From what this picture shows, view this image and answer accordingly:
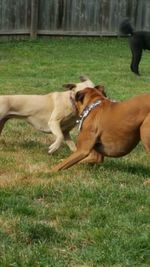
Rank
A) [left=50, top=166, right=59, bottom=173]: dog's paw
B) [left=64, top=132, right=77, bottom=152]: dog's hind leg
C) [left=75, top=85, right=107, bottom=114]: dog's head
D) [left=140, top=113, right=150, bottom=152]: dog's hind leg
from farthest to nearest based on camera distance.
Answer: [left=64, top=132, right=77, bottom=152]: dog's hind leg → [left=75, top=85, right=107, bottom=114]: dog's head → [left=50, top=166, right=59, bottom=173]: dog's paw → [left=140, top=113, right=150, bottom=152]: dog's hind leg

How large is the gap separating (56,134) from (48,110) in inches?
17.4

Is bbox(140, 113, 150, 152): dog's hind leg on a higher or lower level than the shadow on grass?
higher

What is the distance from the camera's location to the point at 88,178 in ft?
21.6

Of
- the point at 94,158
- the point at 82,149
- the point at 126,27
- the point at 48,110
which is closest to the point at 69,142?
the point at 48,110

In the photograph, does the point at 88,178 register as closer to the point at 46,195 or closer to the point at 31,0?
the point at 46,195

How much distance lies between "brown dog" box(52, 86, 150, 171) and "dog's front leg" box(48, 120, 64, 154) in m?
0.76

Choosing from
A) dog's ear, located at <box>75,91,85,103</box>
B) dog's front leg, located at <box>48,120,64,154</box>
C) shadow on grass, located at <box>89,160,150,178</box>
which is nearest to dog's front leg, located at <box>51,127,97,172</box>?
shadow on grass, located at <box>89,160,150,178</box>

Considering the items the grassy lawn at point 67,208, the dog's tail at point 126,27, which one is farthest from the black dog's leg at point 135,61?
the grassy lawn at point 67,208

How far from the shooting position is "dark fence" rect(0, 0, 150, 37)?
864 inches

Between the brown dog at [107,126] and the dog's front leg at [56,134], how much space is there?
0.76 metres

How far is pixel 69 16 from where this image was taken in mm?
23031

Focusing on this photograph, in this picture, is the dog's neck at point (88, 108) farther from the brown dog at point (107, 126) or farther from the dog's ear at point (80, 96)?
the dog's ear at point (80, 96)

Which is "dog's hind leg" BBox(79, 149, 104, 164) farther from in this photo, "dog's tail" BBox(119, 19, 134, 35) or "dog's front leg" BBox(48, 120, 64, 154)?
"dog's tail" BBox(119, 19, 134, 35)

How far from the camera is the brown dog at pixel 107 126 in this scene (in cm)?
660
